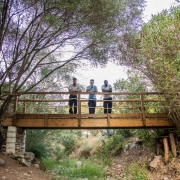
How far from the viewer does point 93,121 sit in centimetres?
806

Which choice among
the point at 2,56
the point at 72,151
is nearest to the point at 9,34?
the point at 2,56

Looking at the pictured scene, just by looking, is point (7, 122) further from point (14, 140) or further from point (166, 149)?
point (166, 149)

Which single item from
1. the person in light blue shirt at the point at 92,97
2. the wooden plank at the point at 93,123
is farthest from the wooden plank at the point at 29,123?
the person in light blue shirt at the point at 92,97

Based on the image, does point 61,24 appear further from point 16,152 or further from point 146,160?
point 146,160

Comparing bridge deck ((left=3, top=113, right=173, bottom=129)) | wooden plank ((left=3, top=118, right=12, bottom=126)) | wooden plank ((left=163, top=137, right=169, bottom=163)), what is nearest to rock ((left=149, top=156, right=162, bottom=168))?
wooden plank ((left=163, top=137, right=169, bottom=163))

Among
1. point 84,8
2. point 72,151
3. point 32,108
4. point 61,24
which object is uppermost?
point 84,8

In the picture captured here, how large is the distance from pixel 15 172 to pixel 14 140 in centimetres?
157

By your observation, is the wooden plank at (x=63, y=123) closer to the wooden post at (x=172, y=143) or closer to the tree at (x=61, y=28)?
the tree at (x=61, y=28)

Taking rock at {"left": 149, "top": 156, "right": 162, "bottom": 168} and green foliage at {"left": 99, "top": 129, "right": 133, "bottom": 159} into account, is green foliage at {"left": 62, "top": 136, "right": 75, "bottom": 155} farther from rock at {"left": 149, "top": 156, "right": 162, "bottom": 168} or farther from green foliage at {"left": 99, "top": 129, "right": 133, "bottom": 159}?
rock at {"left": 149, "top": 156, "right": 162, "bottom": 168}

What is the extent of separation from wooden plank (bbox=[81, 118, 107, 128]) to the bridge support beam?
2440 mm

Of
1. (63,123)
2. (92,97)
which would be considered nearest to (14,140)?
(63,123)

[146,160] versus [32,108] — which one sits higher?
[32,108]

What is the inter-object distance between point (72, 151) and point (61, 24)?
1090 cm

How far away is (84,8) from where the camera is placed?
6.51m
